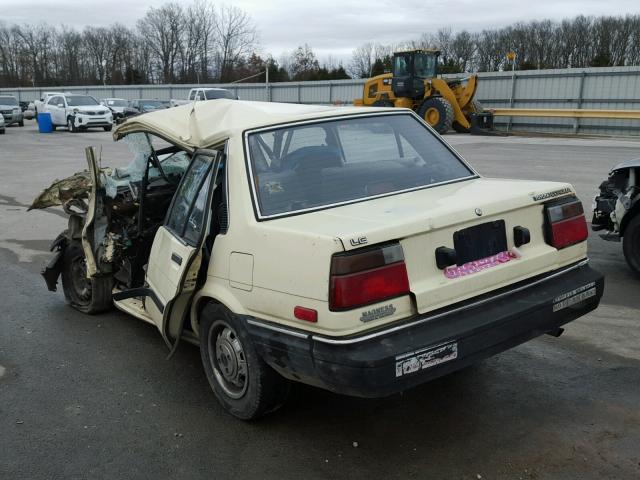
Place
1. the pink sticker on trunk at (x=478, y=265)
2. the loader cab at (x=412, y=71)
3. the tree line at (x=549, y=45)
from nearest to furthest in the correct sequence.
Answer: the pink sticker on trunk at (x=478, y=265) < the loader cab at (x=412, y=71) < the tree line at (x=549, y=45)

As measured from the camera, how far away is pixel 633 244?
5875 millimetres

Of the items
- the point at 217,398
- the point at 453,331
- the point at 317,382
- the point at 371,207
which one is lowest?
the point at 217,398

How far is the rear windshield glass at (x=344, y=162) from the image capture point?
3412 millimetres

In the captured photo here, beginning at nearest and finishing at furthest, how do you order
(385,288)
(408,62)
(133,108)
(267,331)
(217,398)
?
(385,288), (267,331), (217,398), (408,62), (133,108)

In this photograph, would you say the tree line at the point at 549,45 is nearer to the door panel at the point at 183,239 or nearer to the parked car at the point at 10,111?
the parked car at the point at 10,111

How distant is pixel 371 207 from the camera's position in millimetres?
3307

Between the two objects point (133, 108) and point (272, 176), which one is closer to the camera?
point (272, 176)

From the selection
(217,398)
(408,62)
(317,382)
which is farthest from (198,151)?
(408,62)

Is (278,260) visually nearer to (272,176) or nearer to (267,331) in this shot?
(267,331)

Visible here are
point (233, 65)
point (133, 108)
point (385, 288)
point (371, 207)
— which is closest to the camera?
point (385, 288)

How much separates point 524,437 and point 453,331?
80 centimetres

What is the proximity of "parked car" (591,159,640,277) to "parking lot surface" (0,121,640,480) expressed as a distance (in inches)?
32.0

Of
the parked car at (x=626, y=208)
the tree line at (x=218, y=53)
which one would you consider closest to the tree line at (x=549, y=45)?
the tree line at (x=218, y=53)

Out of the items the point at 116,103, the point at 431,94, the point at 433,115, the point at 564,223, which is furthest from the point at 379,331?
the point at 116,103
